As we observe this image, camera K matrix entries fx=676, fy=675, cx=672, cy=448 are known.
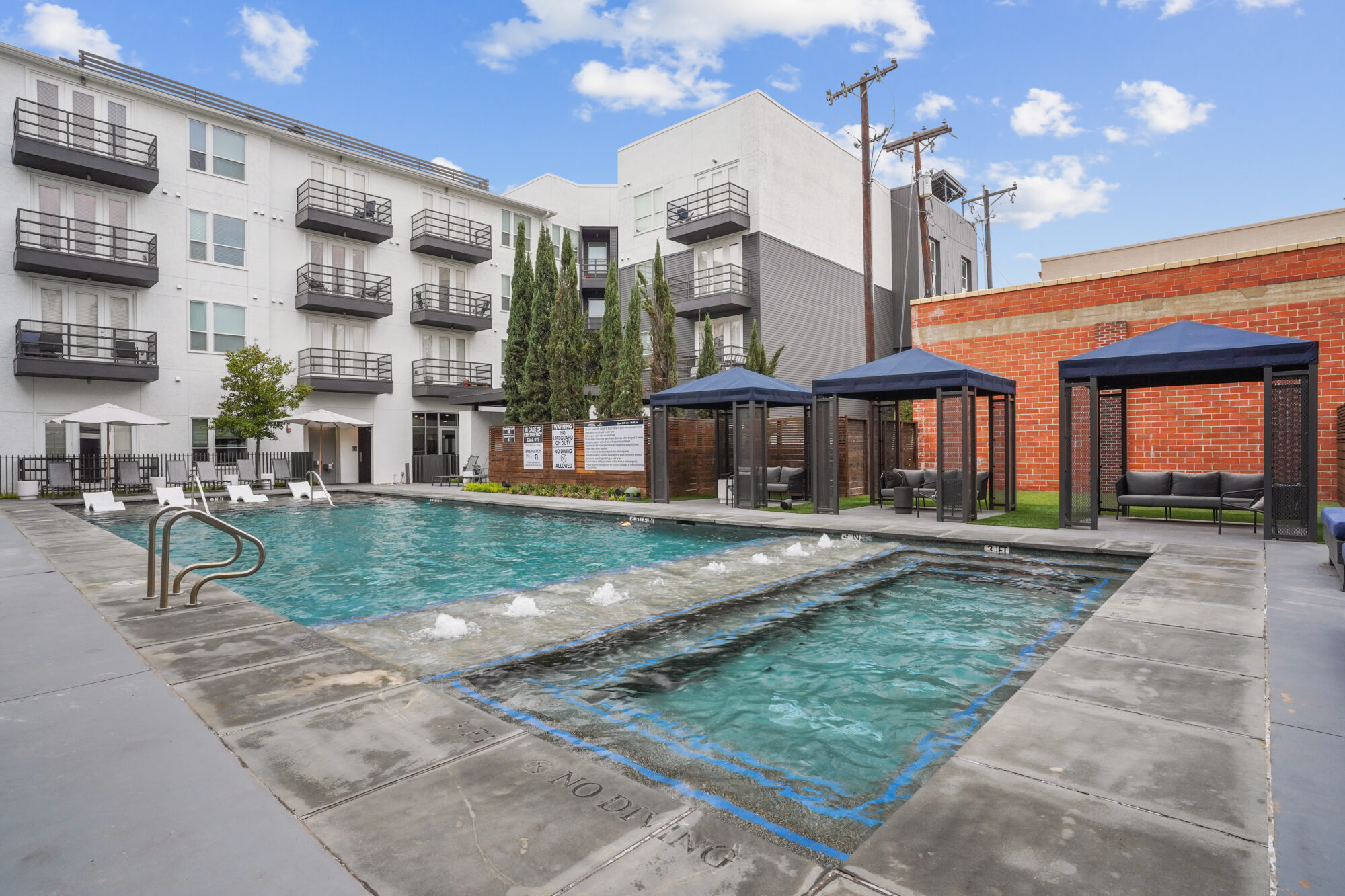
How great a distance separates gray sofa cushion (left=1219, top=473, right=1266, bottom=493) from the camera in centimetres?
1067

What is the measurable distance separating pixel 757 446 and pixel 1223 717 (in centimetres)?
1223

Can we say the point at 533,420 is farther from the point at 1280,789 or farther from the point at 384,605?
the point at 1280,789

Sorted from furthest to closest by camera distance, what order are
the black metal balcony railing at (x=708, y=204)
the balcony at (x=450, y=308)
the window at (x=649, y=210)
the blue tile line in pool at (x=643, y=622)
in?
1. the window at (x=649, y=210)
2. the balcony at (x=450, y=308)
3. the black metal balcony railing at (x=708, y=204)
4. the blue tile line in pool at (x=643, y=622)

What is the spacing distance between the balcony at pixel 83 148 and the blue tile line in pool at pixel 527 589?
76.1ft

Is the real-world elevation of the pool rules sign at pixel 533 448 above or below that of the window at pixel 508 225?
below

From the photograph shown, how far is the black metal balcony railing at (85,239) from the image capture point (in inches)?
798

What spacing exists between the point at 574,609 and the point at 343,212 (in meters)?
26.8

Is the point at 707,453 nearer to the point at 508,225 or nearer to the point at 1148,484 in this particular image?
the point at 1148,484

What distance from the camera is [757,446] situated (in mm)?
15336

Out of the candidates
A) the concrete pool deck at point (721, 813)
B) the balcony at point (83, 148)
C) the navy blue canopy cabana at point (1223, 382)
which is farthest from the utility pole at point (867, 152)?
the balcony at point (83, 148)

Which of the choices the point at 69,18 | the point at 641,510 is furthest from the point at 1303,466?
the point at 69,18

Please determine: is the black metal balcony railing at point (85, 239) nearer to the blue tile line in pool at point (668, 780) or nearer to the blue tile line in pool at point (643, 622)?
the blue tile line in pool at point (643, 622)

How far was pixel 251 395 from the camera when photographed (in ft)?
74.1

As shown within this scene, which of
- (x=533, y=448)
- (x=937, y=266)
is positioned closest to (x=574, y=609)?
(x=533, y=448)
